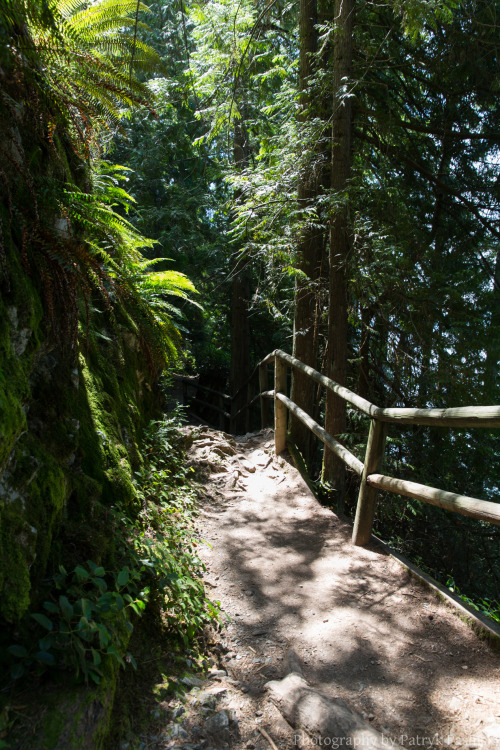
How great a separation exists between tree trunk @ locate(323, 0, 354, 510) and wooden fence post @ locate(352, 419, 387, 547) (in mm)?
1334

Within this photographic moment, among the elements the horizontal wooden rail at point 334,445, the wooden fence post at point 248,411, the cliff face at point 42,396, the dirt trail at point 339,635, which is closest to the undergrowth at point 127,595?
the cliff face at point 42,396

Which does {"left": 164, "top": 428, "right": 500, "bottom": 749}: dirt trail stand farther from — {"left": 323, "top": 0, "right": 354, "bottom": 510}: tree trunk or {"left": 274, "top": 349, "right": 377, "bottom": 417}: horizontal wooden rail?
{"left": 274, "top": 349, "right": 377, "bottom": 417}: horizontal wooden rail

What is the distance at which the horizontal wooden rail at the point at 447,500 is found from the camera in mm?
2342

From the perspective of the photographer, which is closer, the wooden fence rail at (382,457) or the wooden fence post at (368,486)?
Result: the wooden fence rail at (382,457)

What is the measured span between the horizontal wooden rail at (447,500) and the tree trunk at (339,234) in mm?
1703

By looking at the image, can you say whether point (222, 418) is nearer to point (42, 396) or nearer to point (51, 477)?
point (42, 396)

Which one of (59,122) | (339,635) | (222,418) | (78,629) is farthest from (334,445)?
(222,418)

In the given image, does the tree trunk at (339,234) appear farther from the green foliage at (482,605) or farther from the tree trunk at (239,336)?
the tree trunk at (239,336)

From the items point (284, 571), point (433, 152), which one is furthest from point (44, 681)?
point (433, 152)

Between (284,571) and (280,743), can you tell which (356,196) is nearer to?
(284,571)

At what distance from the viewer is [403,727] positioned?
209 centimetres

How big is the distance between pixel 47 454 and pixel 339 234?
3.93 meters

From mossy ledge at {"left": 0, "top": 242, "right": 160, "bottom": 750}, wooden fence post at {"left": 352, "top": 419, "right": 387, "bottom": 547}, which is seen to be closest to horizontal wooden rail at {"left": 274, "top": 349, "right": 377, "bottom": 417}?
wooden fence post at {"left": 352, "top": 419, "right": 387, "bottom": 547}

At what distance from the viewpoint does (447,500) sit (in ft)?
8.92
